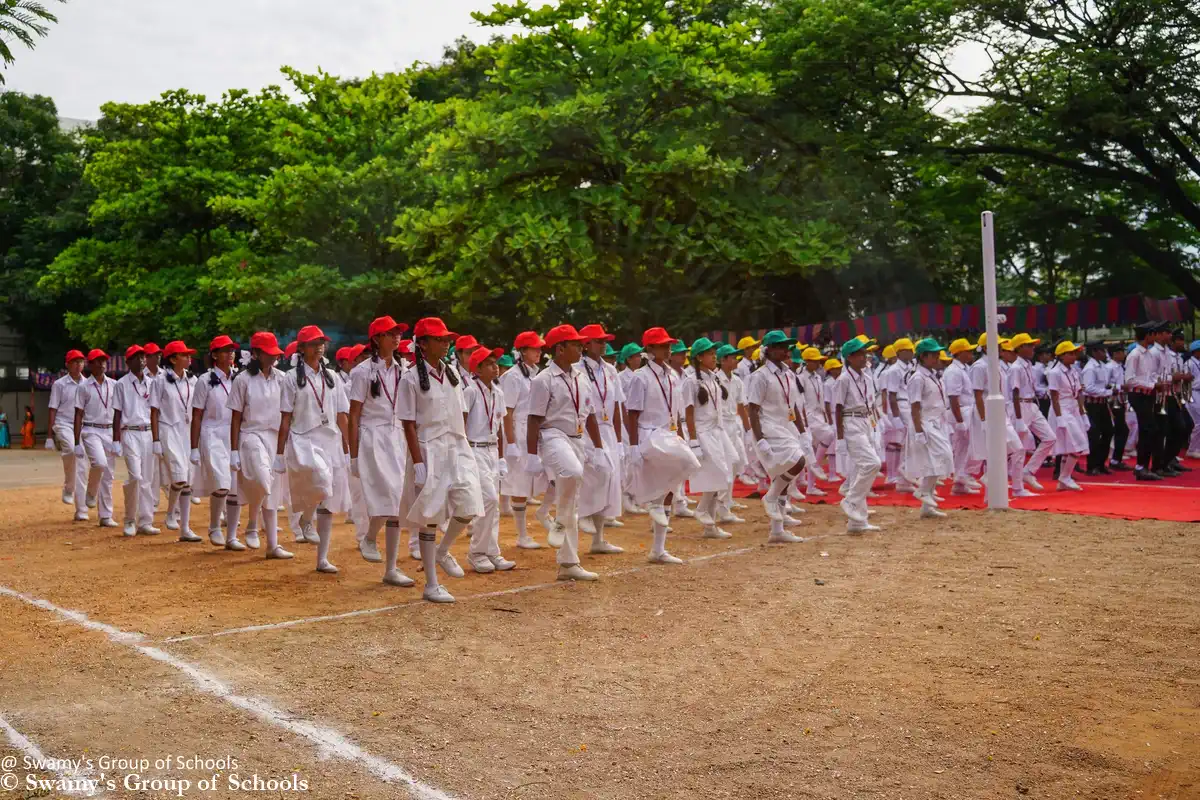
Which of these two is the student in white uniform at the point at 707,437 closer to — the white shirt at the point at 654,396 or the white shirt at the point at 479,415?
the white shirt at the point at 654,396

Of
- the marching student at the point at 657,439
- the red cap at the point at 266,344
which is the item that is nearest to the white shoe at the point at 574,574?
the marching student at the point at 657,439

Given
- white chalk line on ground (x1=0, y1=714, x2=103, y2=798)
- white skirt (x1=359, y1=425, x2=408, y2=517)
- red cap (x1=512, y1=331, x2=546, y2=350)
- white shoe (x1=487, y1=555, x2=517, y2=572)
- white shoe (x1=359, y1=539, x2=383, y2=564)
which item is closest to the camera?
white chalk line on ground (x1=0, y1=714, x2=103, y2=798)

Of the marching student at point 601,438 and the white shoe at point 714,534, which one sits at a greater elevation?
the marching student at point 601,438

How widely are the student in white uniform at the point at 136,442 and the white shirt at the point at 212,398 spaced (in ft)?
5.23

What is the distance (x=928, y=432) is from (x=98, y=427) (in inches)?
418

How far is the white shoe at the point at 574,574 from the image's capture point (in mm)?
10070

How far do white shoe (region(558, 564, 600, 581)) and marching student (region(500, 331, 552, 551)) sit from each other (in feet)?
7.73

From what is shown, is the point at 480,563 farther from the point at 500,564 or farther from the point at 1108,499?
the point at 1108,499

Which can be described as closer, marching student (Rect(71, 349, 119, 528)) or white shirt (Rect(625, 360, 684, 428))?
white shirt (Rect(625, 360, 684, 428))

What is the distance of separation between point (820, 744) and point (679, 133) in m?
21.5

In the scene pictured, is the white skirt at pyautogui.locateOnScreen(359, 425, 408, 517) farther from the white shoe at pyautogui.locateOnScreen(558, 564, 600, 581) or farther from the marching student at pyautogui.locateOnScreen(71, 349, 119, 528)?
the marching student at pyautogui.locateOnScreen(71, 349, 119, 528)

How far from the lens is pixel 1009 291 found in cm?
3966

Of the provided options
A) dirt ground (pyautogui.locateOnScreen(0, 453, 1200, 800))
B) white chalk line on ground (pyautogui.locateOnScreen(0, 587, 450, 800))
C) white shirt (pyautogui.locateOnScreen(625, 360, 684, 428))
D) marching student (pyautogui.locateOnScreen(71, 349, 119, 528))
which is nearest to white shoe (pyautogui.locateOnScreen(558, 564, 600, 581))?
dirt ground (pyautogui.locateOnScreen(0, 453, 1200, 800))

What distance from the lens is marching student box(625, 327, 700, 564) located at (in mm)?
11000
